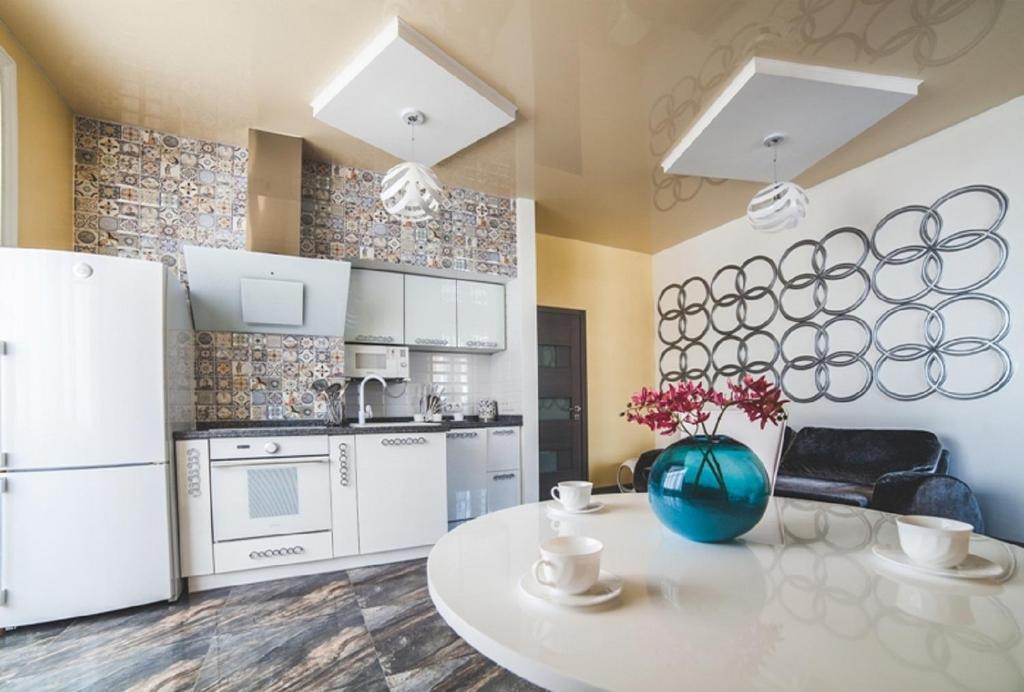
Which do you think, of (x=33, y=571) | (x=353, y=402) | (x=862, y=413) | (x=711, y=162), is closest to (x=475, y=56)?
(x=711, y=162)

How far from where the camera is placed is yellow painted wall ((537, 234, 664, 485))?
524cm

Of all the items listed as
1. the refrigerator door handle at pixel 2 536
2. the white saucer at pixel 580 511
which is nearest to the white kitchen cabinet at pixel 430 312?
the refrigerator door handle at pixel 2 536

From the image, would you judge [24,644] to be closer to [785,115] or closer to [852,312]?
[785,115]

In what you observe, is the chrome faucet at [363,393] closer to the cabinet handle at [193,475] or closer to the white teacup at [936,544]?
the cabinet handle at [193,475]

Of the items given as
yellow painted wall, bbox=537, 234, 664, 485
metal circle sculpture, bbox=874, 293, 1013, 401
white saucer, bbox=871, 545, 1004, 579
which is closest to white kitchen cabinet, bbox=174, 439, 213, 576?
white saucer, bbox=871, 545, 1004, 579

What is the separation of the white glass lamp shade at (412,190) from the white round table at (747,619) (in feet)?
6.18

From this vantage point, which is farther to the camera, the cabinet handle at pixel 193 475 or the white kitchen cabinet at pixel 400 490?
the white kitchen cabinet at pixel 400 490

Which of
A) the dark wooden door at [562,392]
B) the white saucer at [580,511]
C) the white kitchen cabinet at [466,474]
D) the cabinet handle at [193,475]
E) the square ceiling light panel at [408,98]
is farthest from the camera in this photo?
the dark wooden door at [562,392]

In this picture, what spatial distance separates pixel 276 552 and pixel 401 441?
2.99 ft

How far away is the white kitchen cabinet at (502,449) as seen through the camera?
3834mm

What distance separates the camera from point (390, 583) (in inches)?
106

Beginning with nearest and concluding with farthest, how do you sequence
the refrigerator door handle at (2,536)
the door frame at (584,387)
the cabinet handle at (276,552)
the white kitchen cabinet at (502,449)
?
the refrigerator door handle at (2,536), the cabinet handle at (276,552), the white kitchen cabinet at (502,449), the door frame at (584,387)

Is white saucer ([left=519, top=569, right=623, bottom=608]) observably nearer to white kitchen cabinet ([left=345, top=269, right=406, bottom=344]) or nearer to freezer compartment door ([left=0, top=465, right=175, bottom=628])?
freezer compartment door ([left=0, top=465, right=175, bottom=628])

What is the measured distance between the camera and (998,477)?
291 centimetres
